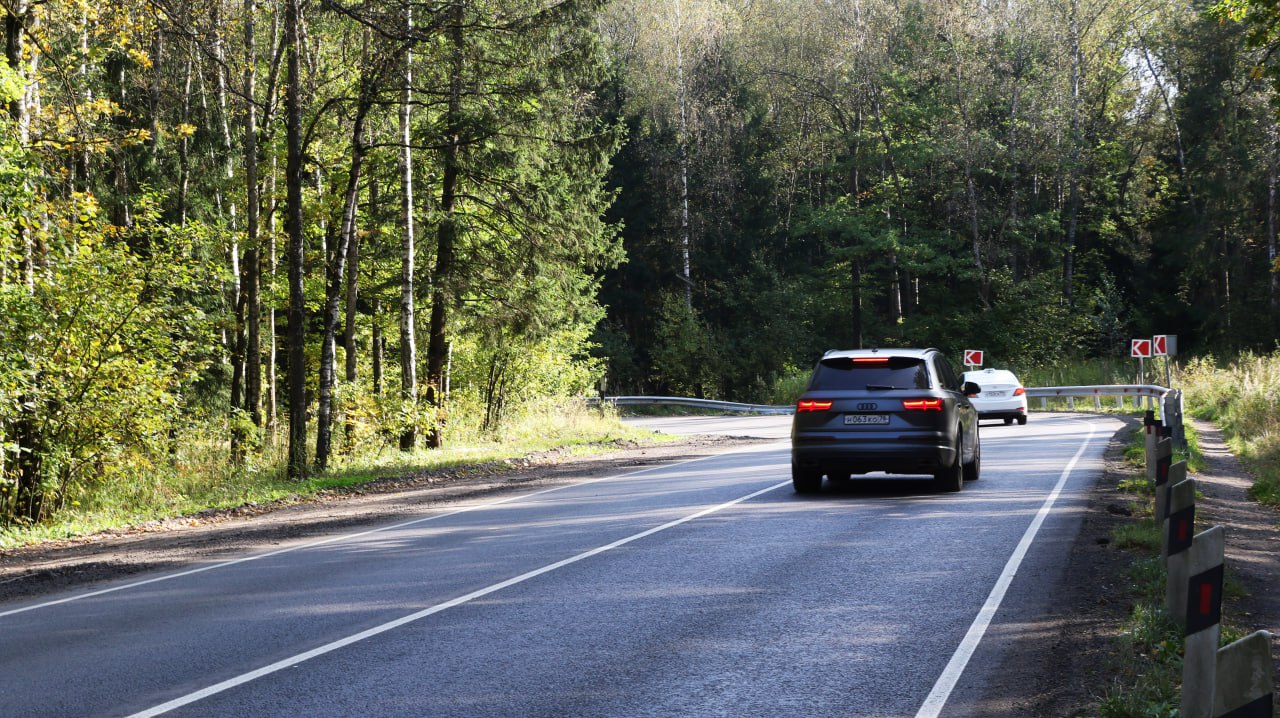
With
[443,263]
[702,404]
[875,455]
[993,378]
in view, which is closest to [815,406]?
[875,455]

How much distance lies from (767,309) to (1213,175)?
71.8 ft

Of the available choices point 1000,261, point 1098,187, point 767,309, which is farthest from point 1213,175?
point 767,309

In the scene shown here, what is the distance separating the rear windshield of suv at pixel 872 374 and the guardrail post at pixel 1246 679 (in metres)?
10.9

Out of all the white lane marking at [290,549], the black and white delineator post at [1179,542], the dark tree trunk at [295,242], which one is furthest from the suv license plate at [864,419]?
the dark tree trunk at [295,242]

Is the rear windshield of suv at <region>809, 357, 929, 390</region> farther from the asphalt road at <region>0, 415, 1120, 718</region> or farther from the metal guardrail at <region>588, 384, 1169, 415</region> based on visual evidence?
the metal guardrail at <region>588, 384, 1169, 415</region>

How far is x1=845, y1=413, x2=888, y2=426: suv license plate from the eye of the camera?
1416 cm

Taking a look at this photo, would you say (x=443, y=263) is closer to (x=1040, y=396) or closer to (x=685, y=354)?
(x=1040, y=396)

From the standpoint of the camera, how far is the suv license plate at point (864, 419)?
46.5ft

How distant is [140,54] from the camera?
19.3 metres

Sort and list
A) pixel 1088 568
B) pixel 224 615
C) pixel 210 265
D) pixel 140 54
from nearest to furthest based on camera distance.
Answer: pixel 224 615, pixel 1088 568, pixel 140 54, pixel 210 265

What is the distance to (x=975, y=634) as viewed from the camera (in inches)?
276

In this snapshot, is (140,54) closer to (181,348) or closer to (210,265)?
(181,348)

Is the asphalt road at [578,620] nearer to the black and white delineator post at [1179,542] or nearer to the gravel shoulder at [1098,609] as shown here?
the gravel shoulder at [1098,609]

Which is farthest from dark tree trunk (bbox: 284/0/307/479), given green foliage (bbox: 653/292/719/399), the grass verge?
green foliage (bbox: 653/292/719/399)
